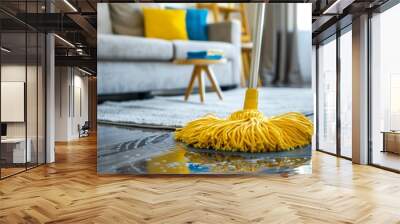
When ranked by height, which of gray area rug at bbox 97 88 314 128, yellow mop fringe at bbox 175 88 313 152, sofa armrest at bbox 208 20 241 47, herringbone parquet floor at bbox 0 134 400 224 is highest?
sofa armrest at bbox 208 20 241 47

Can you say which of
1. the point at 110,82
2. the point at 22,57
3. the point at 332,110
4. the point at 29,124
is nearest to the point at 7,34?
the point at 22,57

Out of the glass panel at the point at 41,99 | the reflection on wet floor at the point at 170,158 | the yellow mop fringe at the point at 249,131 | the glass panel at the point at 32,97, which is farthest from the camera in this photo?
the glass panel at the point at 41,99

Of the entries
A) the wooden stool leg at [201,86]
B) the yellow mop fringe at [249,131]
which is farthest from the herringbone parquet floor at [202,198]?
the wooden stool leg at [201,86]

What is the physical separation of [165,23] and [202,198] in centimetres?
158

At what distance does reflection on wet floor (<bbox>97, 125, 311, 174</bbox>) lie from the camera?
3.82m

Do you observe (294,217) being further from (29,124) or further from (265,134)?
(29,124)

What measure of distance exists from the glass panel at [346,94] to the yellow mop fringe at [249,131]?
7.67ft

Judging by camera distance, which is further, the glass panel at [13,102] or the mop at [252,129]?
the glass panel at [13,102]

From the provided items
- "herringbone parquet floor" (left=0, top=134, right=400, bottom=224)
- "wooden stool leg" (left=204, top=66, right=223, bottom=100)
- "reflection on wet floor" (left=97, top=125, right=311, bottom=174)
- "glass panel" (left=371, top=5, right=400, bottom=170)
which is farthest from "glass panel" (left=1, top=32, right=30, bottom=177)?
"glass panel" (left=371, top=5, right=400, bottom=170)

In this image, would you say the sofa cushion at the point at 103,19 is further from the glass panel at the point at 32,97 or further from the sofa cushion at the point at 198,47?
the glass panel at the point at 32,97

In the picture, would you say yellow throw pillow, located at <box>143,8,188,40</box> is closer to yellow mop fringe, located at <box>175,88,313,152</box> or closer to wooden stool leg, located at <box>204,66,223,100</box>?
wooden stool leg, located at <box>204,66,223,100</box>

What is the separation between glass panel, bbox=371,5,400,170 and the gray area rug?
1.51 m

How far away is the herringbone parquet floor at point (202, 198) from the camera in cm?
272

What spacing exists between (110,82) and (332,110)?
165 inches
